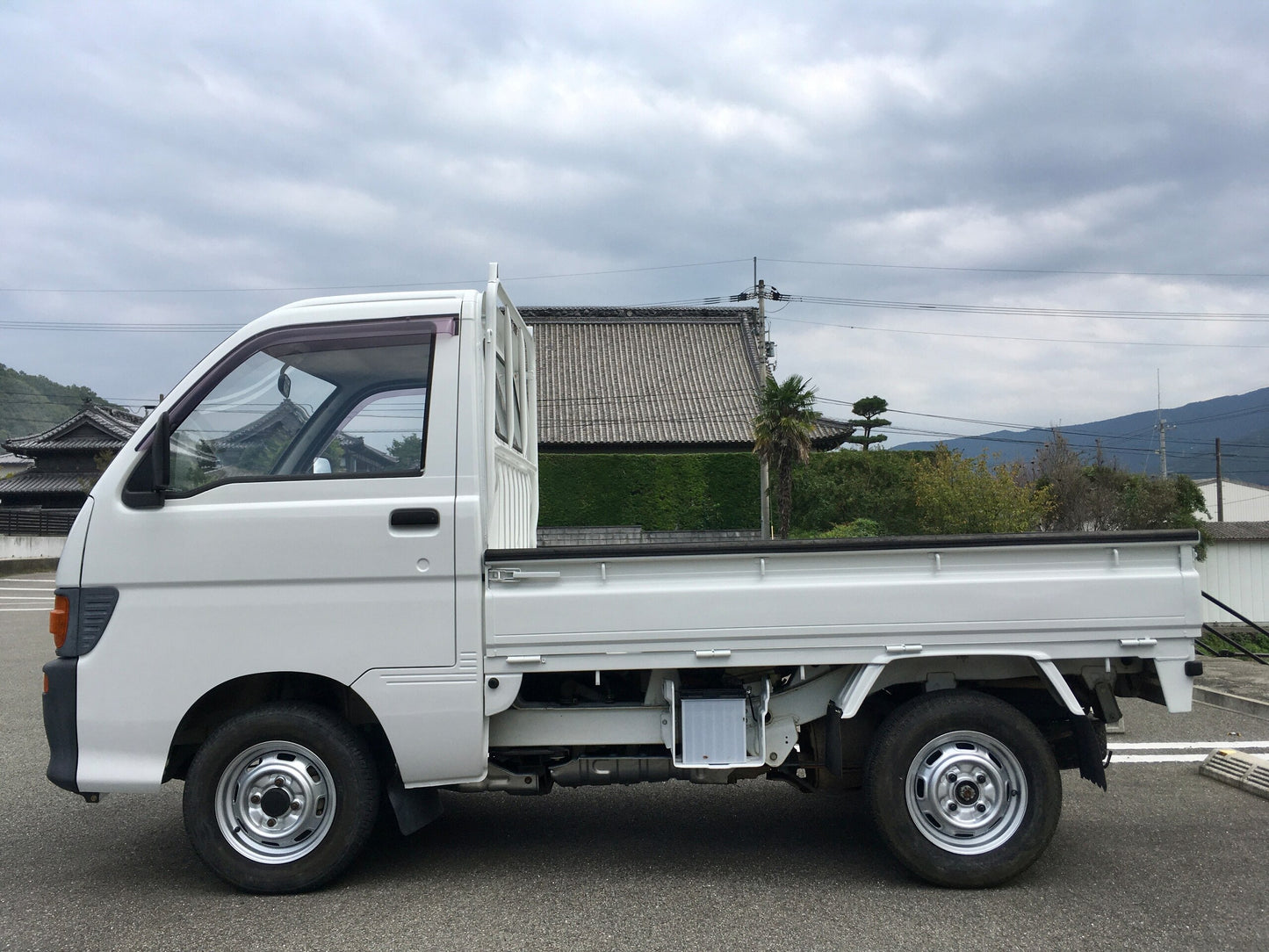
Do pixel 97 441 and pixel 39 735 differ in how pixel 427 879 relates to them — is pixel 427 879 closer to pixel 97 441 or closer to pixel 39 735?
pixel 39 735

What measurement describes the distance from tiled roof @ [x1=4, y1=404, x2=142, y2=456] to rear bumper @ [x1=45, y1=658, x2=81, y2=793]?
1923 inches

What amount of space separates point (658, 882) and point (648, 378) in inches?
1475

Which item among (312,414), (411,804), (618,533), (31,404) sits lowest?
(411,804)

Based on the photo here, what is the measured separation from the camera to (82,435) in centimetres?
4866

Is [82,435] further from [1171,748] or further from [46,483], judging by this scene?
[1171,748]

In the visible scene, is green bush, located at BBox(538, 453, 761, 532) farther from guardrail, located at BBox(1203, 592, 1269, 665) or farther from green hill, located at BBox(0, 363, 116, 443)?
green hill, located at BBox(0, 363, 116, 443)

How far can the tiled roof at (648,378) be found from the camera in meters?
36.6

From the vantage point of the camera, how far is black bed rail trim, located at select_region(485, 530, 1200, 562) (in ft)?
13.3

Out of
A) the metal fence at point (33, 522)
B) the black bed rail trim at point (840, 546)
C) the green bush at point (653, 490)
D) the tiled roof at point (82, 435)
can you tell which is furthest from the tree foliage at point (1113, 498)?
the tiled roof at point (82, 435)

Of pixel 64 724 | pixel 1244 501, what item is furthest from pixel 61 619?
pixel 1244 501

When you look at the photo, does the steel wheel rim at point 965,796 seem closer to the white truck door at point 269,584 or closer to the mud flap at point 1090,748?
the mud flap at point 1090,748

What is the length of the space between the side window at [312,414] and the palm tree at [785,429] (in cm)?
2308

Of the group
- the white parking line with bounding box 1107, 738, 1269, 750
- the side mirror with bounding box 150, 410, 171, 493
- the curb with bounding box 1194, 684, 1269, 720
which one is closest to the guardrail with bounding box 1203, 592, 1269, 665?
the curb with bounding box 1194, 684, 1269, 720

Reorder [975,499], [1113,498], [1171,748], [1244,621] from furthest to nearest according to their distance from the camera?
[1113,498] → [975,499] → [1244,621] → [1171,748]
